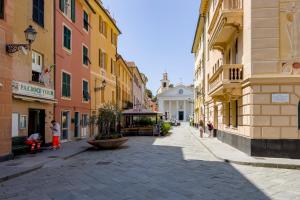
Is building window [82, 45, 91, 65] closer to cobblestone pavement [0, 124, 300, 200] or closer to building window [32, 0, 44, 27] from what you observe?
building window [32, 0, 44, 27]

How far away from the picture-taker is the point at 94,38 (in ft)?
88.6

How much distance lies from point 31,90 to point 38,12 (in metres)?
4.23

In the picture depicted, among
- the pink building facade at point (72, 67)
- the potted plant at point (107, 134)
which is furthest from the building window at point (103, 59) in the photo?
the potted plant at point (107, 134)

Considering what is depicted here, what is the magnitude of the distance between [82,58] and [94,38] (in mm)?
3634

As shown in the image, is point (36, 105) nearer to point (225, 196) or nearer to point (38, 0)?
point (38, 0)

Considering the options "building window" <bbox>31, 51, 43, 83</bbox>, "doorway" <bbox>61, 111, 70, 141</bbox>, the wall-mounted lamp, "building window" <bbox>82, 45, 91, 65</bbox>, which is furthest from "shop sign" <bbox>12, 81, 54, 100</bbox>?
the wall-mounted lamp

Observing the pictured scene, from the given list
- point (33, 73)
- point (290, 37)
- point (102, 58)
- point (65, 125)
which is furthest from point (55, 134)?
point (102, 58)

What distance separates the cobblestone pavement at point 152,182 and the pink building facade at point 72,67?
27.5 feet

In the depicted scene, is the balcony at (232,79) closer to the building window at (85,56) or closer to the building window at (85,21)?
the building window at (85,56)

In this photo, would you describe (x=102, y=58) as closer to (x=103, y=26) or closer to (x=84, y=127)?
(x=103, y=26)

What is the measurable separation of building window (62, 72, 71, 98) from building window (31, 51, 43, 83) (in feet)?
10.7

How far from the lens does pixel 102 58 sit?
29.5m

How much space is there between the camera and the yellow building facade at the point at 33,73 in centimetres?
1420

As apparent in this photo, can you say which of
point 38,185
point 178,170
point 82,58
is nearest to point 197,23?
point 82,58
